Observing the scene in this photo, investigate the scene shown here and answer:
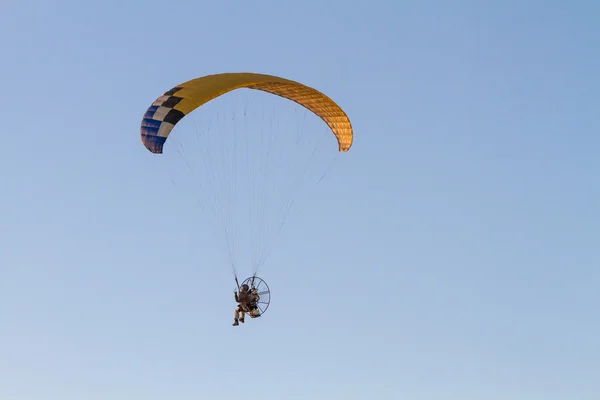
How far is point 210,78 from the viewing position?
240 feet

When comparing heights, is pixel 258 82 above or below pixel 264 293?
above

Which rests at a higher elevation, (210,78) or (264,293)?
(210,78)

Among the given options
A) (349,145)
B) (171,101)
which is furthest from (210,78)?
(349,145)

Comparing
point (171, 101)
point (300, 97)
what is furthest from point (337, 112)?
point (171, 101)

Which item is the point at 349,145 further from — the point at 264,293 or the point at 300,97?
the point at 264,293

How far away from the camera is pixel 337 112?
76250 mm

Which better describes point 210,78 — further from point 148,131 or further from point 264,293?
point 264,293

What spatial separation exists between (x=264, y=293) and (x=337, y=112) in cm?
840

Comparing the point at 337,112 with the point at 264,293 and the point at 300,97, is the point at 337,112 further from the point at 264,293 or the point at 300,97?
the point at 264,293

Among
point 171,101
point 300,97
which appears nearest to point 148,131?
point 171,101

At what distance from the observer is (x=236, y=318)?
72.9 metres

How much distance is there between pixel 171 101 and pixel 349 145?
8.58 meters

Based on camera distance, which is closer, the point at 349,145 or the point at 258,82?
the point at 258,82

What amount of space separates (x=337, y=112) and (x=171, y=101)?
24.2 ft
